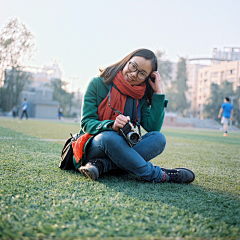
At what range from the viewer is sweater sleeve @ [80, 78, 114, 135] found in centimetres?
203

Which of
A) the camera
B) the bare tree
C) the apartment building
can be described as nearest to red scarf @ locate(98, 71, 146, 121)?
the camera

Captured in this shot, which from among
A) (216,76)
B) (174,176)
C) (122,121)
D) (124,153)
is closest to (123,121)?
(122,121)

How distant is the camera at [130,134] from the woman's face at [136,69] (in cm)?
49

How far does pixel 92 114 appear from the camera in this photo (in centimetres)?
217

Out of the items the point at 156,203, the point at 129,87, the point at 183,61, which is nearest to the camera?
the point at 156,203

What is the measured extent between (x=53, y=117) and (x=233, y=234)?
39562mm

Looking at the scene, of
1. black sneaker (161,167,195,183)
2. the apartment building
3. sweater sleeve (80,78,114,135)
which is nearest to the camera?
sweater sleeve (80,78,114,135)

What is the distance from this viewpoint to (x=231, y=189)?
202 cm

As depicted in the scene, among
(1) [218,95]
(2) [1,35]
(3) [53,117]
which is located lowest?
(3) [53,117]

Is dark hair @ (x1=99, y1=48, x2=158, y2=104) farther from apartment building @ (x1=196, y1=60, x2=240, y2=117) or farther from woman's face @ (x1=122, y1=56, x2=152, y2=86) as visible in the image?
apartment building @ (x1=196, y1=60, x2=240, y2=117)

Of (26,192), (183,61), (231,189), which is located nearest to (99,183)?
(26,192)

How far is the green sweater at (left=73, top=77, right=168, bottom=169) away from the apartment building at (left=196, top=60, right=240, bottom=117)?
64059 millimetres

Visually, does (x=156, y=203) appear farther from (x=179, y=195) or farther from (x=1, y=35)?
(x=1, y=35)

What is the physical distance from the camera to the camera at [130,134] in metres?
1.90
